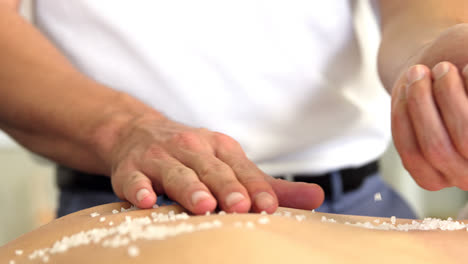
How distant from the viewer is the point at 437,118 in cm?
56

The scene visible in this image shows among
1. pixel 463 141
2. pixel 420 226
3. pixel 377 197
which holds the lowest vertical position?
pixel 377 197

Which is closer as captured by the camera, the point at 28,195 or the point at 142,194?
the point at 142,194

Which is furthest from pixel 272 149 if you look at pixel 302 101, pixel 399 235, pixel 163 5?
pixel 399 235

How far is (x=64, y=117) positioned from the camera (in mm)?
861

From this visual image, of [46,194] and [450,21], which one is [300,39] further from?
[46,194]

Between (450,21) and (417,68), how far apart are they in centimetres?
23

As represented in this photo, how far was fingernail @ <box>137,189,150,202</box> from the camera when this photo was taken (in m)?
0.57

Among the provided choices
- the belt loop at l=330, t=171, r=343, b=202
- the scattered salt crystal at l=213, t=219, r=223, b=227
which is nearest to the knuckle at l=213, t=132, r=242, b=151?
the scattered salt crystal at l=213, t=219, r=223, b=227

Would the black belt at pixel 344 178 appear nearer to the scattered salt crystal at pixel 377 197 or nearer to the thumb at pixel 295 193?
the scattered salt crystal at pixel 377 197

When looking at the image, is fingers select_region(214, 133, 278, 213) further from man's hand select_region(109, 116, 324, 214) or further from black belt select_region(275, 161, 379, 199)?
black belt select_region(275, 161, 379, 199)

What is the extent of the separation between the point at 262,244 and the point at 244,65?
1.99 ft

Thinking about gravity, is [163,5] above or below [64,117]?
above

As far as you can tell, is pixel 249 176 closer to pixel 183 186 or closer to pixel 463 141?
pixel 183 186

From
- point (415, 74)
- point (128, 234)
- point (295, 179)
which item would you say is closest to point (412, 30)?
point (415, 74)
